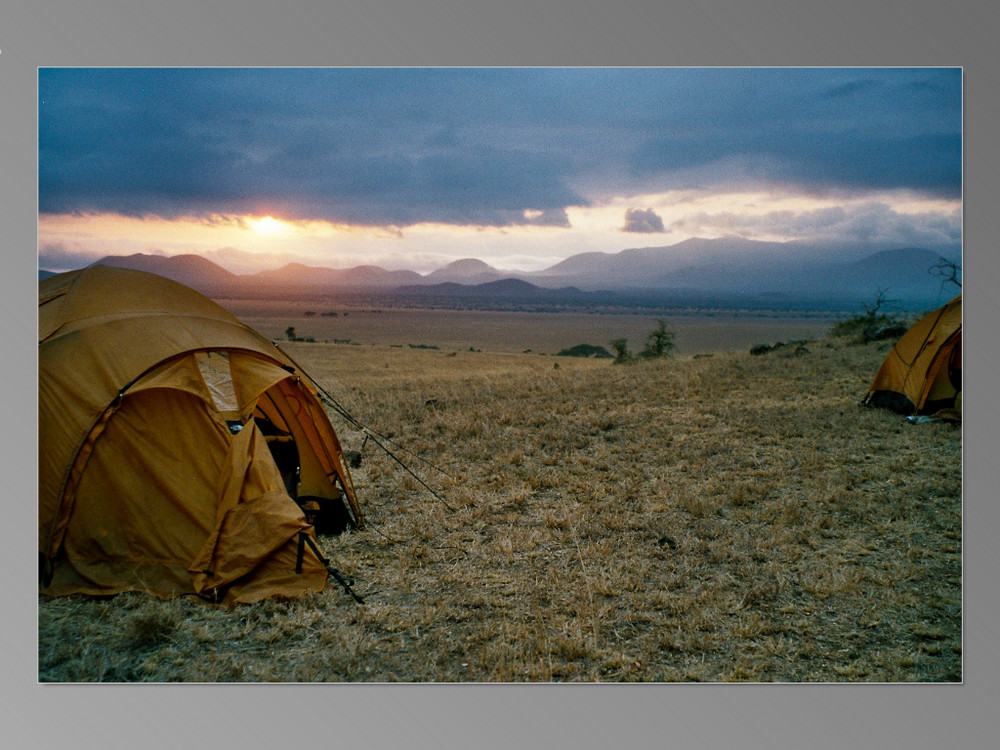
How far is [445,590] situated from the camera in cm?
491

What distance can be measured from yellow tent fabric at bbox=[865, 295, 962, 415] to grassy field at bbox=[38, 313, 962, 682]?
15.4 inches

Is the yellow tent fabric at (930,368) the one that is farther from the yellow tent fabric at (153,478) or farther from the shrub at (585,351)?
the shrub at (585,351)

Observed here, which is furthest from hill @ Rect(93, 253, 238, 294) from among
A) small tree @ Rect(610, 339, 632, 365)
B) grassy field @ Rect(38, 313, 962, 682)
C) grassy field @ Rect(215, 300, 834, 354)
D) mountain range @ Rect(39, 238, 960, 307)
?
small tree @ Rect(610, 339, 632, 365)

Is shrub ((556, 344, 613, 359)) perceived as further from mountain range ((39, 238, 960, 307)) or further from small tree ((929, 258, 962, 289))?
small tree ((929, 258, 962, 289))

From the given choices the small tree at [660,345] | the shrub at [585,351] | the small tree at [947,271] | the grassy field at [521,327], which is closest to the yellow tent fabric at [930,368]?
the small tree at [947,271]

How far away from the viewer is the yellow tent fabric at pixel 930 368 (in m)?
8.68

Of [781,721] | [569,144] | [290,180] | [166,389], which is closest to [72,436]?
[166,389]

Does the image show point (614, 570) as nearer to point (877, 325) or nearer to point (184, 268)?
point (184, 268)

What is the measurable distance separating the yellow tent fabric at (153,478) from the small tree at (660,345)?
1673 centimetres

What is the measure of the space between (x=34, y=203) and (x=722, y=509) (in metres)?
6.38

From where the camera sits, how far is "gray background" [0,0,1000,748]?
14.3 ft
